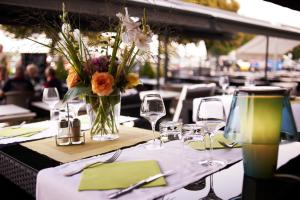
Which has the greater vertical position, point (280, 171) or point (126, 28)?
point (126, 28)

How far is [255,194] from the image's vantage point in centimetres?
98

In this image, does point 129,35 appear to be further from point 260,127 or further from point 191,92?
point 191,92

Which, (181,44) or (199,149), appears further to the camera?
(181,44)

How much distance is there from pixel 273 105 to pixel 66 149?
97 centimetres

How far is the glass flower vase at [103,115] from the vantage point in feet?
5.55

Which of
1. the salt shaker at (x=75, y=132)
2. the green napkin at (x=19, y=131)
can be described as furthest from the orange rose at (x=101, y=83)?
the green napkin at (x=19, y=131)

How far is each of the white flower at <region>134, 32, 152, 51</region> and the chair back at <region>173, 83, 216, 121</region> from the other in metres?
2.80

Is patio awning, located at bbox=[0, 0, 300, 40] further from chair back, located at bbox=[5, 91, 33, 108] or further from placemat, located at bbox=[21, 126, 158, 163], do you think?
chair back, located at bbox=[5, 91, 33, 108]

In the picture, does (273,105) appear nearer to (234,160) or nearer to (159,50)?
(234,160)

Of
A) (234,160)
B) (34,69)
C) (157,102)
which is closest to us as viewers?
(234,160)

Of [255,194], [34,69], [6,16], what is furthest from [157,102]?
[34,69]

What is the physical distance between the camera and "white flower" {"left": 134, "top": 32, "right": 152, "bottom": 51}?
1.50 m

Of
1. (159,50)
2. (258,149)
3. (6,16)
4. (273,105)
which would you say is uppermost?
(6,16)

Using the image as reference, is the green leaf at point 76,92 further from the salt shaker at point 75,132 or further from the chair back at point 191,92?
the chair back at point 191,92
